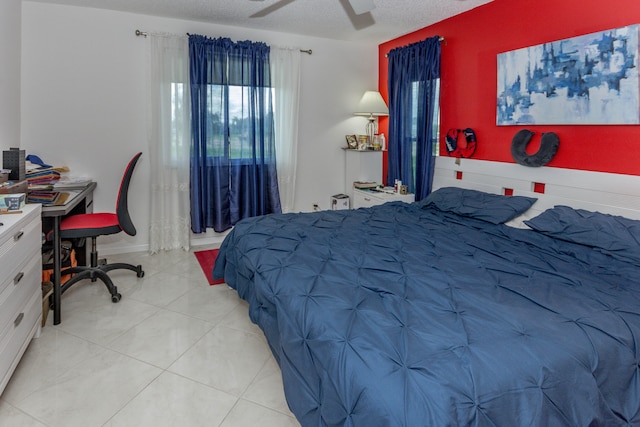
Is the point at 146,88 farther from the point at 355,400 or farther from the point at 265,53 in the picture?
the point at 355,400

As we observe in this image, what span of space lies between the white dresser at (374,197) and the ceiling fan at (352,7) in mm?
1823

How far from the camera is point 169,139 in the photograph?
4.18 m

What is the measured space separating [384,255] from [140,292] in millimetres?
2087

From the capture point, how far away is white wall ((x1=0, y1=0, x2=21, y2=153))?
319 centimetres

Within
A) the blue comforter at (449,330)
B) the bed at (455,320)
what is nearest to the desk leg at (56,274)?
the bed at (455,320)

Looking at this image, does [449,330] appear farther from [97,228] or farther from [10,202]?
[97,228]

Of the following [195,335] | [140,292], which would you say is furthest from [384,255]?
[140,292]

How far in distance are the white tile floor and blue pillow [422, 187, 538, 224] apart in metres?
1.81

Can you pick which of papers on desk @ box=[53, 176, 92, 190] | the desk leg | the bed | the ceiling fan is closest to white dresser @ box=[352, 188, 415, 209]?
the bed

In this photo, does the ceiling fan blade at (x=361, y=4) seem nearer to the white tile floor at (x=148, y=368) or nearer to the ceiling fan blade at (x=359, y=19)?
the ceiling fan blade at (x=359, y=19)

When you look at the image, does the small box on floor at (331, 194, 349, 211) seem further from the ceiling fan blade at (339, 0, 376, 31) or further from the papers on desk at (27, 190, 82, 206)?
the papers on desk at (27, 190, 82, 206)

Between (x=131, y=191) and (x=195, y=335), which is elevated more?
(x=131, y=191)

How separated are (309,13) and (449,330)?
3.49m

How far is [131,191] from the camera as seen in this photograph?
13.8 feet
